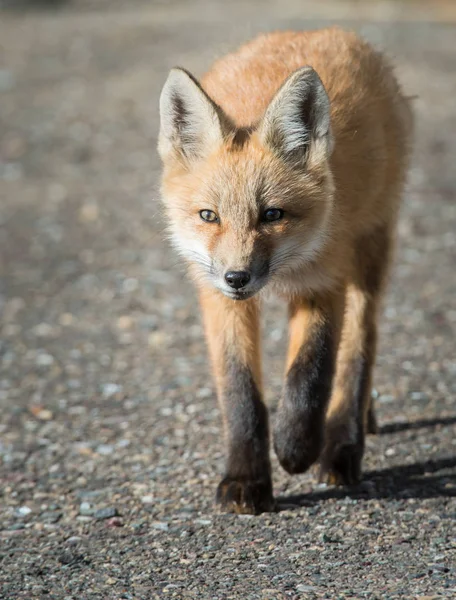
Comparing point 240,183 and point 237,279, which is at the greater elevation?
point 240,183

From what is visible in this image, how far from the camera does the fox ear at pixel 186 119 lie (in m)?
4.31

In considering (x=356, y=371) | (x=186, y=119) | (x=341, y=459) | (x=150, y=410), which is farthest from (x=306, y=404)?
(x=150, y=410)

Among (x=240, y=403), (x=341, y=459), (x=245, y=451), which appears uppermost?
(x=240, y=403)

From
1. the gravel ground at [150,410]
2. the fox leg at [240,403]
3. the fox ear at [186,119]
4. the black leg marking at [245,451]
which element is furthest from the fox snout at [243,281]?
the gravel ground at [150,410]

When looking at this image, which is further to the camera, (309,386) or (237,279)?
(309,386)

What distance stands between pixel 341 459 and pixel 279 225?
1.33m

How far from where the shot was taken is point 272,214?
4.25 m

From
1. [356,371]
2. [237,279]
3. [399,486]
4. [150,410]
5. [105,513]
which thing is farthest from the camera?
[150,410]

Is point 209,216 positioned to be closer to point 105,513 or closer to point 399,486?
point 105,513

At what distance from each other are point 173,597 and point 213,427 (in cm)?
191

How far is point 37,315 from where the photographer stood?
7629 millimetres

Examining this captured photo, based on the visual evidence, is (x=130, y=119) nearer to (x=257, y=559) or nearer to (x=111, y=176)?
(x=111, y=176)

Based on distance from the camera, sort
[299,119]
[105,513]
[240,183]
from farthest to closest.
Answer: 1. [105,513]
2. [299,119]
3. [240,183]

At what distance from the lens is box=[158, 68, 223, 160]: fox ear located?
4.31 meters
